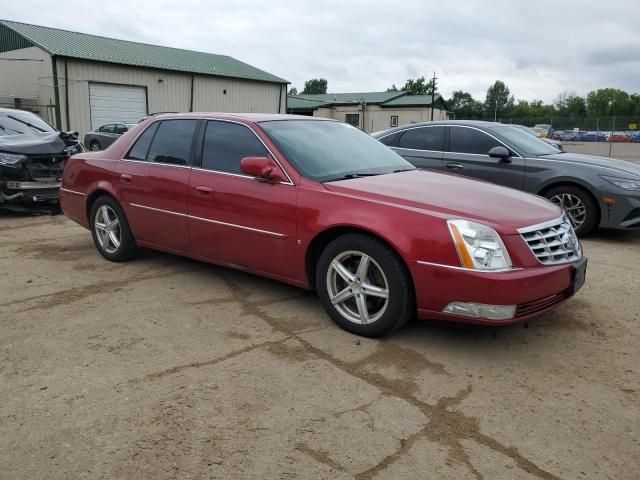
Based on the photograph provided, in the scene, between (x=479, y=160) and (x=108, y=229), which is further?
(x=479, y=160)

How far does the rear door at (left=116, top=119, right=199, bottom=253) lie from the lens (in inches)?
195

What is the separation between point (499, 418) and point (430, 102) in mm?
51455

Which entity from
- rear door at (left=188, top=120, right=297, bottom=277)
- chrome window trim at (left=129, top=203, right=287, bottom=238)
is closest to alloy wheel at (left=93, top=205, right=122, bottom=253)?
chrome window trim at (left=129, top=203, right=287, bottom=238)

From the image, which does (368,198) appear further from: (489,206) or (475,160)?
(475,160)

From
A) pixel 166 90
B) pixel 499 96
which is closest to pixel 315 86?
pixel 499 96

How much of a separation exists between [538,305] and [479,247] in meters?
0.57

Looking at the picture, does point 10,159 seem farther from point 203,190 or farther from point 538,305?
point 538,305

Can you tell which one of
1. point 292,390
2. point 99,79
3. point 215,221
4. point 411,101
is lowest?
point 292,390

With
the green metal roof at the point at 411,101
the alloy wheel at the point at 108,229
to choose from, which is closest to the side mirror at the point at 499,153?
the alloy wheel at the point at 108,229

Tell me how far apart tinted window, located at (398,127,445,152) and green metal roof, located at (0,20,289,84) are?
71.5 feet

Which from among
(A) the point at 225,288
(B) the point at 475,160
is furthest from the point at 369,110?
(A) the point at 225,288

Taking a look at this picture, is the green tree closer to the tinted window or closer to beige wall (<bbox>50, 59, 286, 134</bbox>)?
beige wall (<bbox>50, 59, 286, 134</bbox>)

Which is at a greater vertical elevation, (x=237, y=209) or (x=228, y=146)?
(x=228, y=146)

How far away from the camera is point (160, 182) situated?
5070 millimetres
